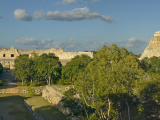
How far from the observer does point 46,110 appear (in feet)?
57.0

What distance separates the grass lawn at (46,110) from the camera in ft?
50.7

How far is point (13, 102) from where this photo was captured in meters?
20.7

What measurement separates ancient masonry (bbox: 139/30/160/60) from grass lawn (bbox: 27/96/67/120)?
2915 centimetres

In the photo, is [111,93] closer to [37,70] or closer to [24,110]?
[24,110]

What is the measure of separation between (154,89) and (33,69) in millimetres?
23875

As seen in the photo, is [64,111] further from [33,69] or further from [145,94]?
[33,69]

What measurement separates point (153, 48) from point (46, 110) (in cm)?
3333

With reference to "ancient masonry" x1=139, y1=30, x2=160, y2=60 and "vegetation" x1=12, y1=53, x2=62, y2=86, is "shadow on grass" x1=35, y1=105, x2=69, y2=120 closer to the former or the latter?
"vegetation" x1=12, y1=53, x2=62, y2=86

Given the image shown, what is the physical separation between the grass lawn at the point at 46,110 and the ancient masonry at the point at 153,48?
95.6ft

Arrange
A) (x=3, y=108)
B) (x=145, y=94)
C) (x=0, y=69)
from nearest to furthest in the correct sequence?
(x=145, y=94), (x=3, y=108), (x=0, y=69)

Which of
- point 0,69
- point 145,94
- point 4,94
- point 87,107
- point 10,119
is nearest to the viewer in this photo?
point 87,107

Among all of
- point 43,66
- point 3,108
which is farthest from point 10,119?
point 43,66

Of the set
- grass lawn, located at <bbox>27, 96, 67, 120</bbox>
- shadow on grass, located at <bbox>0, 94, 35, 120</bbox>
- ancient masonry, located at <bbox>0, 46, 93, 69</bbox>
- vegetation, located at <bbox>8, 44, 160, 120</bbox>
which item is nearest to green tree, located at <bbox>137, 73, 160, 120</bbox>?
vegetation, located at <bbox>8, 44, 160, 120</bbox>

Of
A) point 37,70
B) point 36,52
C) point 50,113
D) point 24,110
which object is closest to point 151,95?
point 50,113
